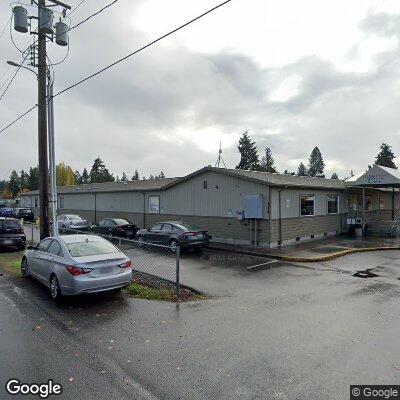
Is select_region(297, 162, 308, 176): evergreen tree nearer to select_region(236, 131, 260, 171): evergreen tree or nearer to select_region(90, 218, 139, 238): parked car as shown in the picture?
select_region(236, 131, 260, 171): evergreen tree

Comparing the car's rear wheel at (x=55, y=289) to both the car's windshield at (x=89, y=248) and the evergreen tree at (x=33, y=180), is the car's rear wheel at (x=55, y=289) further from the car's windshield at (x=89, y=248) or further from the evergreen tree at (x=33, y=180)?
the evergreen tree at (x=33, y=180)

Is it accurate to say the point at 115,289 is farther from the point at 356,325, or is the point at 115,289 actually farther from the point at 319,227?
the point at 319,227

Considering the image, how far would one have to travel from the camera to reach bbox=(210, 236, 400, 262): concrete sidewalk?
47.2 feet

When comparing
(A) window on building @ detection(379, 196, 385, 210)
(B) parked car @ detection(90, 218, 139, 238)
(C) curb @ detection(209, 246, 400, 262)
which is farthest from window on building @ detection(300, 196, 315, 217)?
(A) window on building @ detection(379, 196, 385, 210)

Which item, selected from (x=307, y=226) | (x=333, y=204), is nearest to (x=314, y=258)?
(x=307, y=226)

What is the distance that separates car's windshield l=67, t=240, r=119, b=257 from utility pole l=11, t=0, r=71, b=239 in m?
4.92

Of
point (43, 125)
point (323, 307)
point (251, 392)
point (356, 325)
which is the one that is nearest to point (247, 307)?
point (323, 307)

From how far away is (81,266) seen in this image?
7969 millimetres

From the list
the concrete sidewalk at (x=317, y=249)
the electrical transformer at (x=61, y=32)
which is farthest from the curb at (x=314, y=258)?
the electrical transformer at (x=61, y=32)

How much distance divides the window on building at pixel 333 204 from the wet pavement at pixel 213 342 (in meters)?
13.1

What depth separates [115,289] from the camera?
840 cm

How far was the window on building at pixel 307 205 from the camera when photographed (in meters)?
19.8

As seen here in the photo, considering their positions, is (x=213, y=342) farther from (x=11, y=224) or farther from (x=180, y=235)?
(x=11, y=224)

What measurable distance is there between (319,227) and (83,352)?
18.0 meters
